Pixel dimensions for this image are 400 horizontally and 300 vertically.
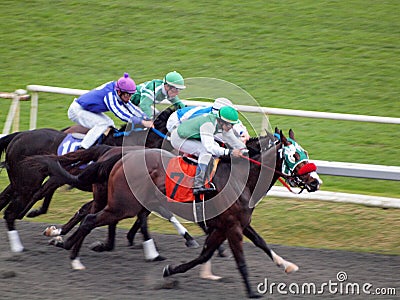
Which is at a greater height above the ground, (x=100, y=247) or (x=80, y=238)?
(x=80, y=238)

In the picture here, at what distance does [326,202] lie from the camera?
9500 mm

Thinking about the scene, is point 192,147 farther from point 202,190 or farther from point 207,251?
point 207,251

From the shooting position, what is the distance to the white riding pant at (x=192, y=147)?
6.86 metres

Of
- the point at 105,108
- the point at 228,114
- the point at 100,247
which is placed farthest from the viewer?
the point at 105,108

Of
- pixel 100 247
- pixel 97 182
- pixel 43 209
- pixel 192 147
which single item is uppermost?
pixel 192 147

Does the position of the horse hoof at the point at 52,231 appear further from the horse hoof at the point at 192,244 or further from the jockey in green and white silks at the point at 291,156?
the jockey in green and white silks at the point at 291,156

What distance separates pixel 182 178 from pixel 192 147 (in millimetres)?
347

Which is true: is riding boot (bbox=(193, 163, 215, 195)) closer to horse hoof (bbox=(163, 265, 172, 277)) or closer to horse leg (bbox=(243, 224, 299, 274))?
horse leg (bbox=(243, 224, 299, 274))

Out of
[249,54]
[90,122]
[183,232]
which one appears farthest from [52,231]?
[249,54]

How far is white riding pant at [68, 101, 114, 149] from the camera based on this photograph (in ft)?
26.7

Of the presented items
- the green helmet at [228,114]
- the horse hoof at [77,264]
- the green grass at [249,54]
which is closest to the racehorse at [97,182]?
the horse hoof at [77,264]

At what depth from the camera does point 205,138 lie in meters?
6.81

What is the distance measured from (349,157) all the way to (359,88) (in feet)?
8.62

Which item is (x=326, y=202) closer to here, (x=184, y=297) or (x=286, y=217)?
(x=286, y=217)
